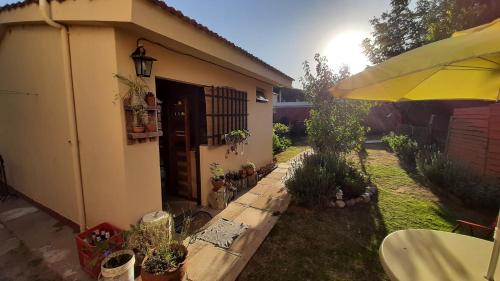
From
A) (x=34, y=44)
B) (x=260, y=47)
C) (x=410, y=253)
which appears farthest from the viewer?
(x=260, y=47)

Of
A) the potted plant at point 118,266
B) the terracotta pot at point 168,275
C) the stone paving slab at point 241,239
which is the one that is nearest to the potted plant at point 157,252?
the terracotta pot at point 168,275

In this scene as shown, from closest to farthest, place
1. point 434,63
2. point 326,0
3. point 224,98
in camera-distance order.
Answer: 1. point 434,63
2. point 224,98
3. point 326,0

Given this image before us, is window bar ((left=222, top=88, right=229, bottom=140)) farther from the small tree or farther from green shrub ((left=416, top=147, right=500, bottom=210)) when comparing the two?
green shrub ((left=416, top=147, right=500, bottom=210))

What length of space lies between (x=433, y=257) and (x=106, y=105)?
4296 millimetres

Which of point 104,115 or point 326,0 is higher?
point 326,0

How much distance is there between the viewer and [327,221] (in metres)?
A: 4.50

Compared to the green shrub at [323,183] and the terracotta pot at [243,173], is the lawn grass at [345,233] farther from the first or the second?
the terracotta pot at [243,173]

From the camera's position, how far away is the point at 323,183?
5.04 meters

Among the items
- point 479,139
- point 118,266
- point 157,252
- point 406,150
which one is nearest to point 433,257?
point 157,252

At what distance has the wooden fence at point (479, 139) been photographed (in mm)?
5988

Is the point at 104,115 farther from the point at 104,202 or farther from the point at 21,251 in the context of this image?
→ the point at 21,251

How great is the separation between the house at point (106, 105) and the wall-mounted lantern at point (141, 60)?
2cm

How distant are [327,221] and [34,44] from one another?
6.65m

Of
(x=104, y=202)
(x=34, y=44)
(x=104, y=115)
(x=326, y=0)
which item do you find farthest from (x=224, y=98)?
(x=326, y=0)
